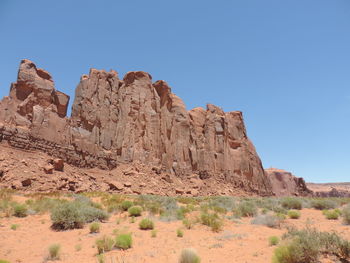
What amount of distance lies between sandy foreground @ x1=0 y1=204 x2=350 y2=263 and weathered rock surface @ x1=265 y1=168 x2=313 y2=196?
243ft

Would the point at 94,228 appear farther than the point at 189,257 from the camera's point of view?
Yes

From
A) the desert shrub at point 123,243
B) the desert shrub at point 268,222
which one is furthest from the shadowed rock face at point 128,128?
the desert shrub at point 268,222

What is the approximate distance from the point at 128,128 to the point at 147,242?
29.5 m

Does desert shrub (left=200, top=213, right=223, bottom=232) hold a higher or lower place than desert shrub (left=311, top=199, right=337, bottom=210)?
lower

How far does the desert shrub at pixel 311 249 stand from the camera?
618 cm

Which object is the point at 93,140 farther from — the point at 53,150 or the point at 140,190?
the point at 140,190

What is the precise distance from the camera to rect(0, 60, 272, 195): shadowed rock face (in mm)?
29516

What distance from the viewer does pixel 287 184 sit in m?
82.1

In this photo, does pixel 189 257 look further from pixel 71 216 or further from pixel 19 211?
pixel 19 211

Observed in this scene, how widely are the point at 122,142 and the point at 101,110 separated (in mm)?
5822

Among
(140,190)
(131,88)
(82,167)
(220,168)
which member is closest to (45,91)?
(82,167)

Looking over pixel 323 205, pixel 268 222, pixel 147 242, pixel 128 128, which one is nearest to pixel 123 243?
pixel 147 242

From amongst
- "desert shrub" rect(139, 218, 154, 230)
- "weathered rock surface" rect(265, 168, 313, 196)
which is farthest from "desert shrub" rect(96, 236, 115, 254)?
"weathered rock surface" rect(265, 168, 313, 196)

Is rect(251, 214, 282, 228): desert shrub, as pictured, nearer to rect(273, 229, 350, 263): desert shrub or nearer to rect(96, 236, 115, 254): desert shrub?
rect(273, 229, 350, 263): desert shrub
